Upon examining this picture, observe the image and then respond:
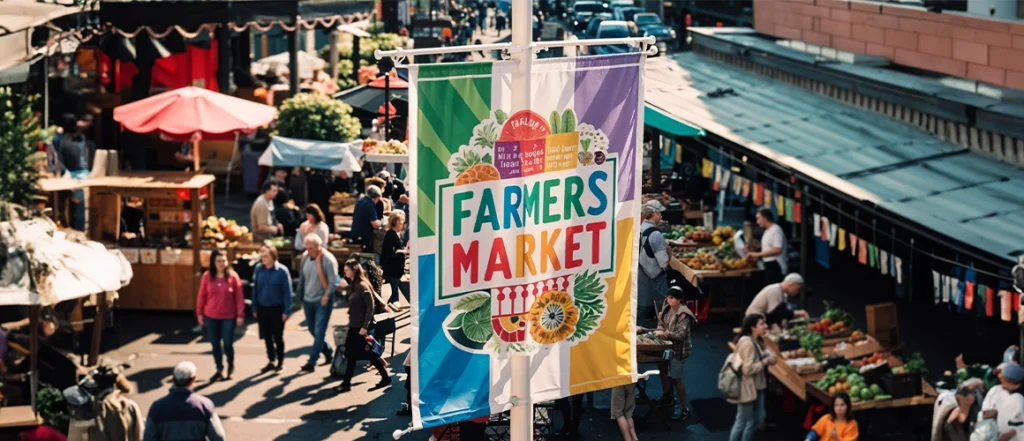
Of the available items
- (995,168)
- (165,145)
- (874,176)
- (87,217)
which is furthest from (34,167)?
(995,168)

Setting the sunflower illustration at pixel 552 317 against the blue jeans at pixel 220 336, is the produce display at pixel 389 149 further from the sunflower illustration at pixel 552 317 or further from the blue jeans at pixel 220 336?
the sunflower illustration at pixel 552 317

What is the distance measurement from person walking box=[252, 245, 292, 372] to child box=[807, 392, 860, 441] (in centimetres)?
656

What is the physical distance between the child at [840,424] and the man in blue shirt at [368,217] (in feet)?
18.7

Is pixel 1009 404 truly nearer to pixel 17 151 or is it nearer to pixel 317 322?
pixel 317 322

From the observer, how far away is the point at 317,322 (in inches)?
681

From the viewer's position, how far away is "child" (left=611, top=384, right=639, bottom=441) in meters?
13.6

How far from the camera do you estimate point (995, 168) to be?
1761 cm

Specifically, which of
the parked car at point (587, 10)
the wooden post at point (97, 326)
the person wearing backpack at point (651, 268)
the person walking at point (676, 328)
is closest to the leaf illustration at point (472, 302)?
the person walking at point (676, 328)

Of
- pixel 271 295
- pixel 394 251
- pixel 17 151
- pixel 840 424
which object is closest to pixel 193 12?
pixel 17 151

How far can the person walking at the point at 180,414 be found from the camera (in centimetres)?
1138

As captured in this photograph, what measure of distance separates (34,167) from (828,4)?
1502cm

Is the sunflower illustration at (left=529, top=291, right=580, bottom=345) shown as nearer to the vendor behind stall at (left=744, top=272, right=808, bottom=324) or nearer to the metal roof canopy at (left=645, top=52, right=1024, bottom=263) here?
the metal roof canopy at (left=645, top=52, right=1024, bottom=263)

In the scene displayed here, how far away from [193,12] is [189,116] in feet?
21.2

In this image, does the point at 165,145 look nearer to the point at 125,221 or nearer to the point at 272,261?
the point at 125,221
